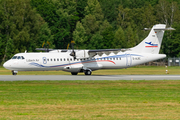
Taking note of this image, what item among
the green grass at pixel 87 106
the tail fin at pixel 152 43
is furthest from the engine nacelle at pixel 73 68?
the green grass at pixel 87 106

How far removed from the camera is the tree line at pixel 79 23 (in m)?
67.1

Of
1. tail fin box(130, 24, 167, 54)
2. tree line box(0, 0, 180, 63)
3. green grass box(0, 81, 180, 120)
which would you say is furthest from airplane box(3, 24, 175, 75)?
tree line box(0, 0, 180, 63)

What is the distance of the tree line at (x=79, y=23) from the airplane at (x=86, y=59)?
1265 inches

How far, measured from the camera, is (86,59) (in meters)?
34.5

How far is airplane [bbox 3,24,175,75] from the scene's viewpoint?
32500 millimetres

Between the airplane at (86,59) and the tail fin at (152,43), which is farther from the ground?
the tail fin at (152,43)

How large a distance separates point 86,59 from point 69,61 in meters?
2.09

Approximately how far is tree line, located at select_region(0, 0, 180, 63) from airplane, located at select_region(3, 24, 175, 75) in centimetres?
3212

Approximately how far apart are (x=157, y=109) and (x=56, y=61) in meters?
21.6

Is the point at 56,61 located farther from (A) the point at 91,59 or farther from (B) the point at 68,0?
(B) the point at 68,0

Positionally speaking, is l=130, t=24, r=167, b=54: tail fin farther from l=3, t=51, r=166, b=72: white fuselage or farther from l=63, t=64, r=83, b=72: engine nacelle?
l=63, t=64, r=83, b=72: engine nacelle

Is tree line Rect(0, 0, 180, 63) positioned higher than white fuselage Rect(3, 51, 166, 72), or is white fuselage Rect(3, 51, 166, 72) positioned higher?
tree line Rect(0, 0, 180, 63)

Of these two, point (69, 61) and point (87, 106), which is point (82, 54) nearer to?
point (69, 61)

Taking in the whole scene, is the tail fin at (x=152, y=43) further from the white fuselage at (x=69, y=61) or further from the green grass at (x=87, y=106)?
→ the green grass at (x=87, y=106)
